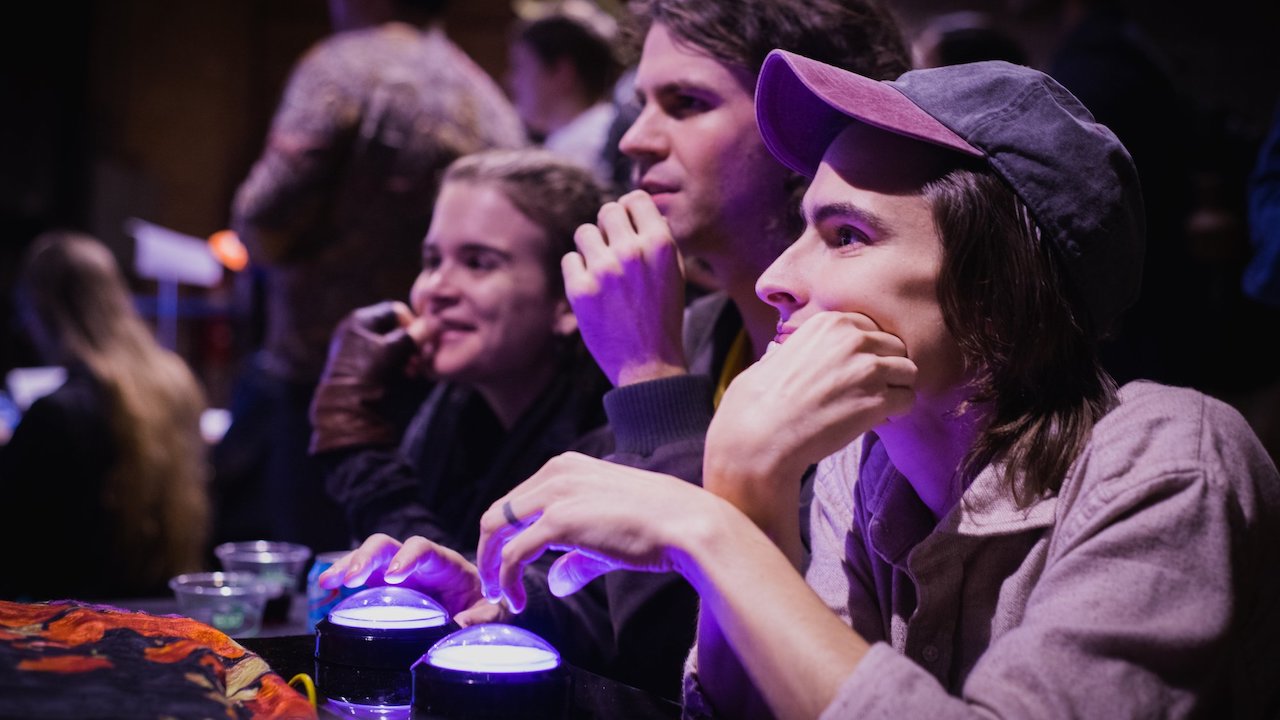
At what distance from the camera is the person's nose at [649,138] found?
1.76m

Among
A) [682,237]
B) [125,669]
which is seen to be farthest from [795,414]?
[682,237]

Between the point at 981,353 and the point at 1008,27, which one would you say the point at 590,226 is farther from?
the point at 1008,27

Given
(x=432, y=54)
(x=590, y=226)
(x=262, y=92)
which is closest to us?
(x=590, y=226)

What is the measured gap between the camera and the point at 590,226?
1650 mm

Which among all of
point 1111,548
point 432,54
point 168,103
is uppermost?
point 432,54

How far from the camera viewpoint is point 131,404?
11.0 feet

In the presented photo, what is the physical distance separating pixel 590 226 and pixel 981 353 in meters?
0.68

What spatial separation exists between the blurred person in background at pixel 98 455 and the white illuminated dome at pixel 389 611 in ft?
6.74

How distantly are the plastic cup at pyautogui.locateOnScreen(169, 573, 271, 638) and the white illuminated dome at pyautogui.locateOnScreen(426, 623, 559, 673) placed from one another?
67 cm

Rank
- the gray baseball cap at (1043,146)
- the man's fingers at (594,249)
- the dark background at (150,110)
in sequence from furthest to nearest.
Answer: the dark background at (150,110)
the man's fingers at (594,249)
the gray baseball cap at (1043,146)

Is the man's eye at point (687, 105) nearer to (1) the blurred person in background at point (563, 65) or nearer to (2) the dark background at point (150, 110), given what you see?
(1) the blurred person in background at point (563, 65)

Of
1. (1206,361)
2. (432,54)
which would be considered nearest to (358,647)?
(432,54)

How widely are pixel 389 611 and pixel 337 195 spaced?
6.00 ft

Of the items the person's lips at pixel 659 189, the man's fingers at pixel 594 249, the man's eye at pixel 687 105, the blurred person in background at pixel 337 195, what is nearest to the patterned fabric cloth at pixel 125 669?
the man's fingers at pixel 594 249
